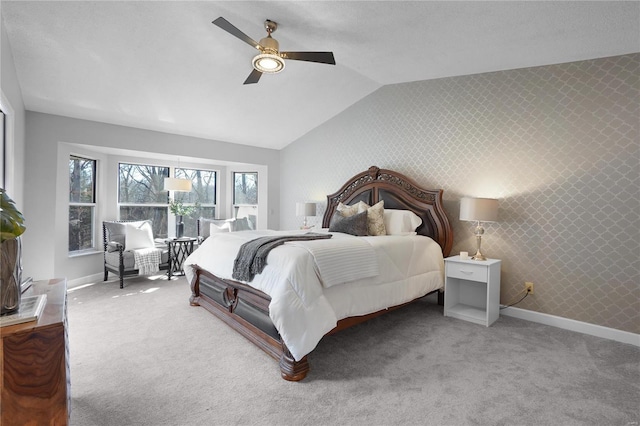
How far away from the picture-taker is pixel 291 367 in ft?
7.32

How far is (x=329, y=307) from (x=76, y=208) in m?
4.71

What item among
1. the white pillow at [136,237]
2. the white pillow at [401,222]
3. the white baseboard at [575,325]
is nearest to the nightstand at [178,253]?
the white pillow at [136,237]

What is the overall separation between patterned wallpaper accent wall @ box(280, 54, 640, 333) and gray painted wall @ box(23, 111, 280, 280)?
151 inches

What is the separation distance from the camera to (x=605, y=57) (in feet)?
10.1

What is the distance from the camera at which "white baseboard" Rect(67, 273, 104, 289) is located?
4.66 metres

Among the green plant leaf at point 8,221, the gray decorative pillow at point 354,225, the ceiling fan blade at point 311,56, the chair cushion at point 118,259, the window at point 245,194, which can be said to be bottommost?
the chair cushion at point 118,259

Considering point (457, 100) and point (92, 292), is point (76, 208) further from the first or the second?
point (457, 100)

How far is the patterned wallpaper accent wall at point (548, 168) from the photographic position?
300 centimetres

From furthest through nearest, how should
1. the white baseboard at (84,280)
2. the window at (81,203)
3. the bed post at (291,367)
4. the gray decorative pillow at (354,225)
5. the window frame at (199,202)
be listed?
the window frame at (199,202), the window at (81,203), the white baseboard at (84,280), the gray decorative pillow at (354,225), the bed post at (291,367)

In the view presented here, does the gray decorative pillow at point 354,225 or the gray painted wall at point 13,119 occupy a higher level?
the gray painted wall at point 13,119

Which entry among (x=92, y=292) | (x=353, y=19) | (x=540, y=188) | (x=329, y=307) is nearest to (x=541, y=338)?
(x=540, y=188)

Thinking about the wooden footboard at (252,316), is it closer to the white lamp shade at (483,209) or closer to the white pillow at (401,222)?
the white pillow at (401,222)

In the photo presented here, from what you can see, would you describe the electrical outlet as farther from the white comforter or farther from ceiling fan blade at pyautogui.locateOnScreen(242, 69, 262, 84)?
ceiling fan blade at pyautogui.locateOnScreen(242, 69, 262, 84)

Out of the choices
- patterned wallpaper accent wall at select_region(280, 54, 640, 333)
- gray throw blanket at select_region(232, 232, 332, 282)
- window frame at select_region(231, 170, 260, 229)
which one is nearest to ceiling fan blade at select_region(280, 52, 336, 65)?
gray throw blanket at select_region(232, 232, 332, 282)
